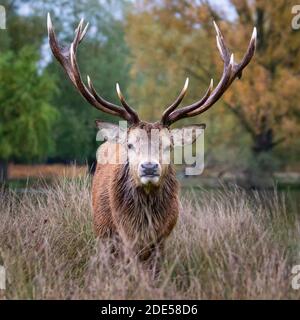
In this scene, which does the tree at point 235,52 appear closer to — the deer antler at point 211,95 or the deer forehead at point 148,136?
the deer antler at point 211,95

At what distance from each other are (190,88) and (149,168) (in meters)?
17.2

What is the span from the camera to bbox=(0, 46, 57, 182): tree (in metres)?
23.4

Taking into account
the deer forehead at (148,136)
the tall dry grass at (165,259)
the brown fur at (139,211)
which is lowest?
the tall dry grass at (165,259)

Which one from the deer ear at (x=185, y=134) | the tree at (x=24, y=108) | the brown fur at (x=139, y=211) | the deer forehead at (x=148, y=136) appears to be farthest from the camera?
the tree at (x=24, y=108)

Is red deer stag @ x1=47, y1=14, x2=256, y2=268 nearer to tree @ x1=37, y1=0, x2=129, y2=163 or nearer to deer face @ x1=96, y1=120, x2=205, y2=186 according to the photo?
deer face @ x1=96, y1=120, x2=205, y2=186

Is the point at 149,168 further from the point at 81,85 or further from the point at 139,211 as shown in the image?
the point at 81,85

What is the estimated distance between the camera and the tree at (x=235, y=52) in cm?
2097

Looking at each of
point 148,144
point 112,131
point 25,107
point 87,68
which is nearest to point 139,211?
point 148,144

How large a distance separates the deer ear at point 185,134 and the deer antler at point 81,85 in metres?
0.41

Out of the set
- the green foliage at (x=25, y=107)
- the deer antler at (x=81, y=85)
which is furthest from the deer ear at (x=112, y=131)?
the green foliage at (x=25, y=107)

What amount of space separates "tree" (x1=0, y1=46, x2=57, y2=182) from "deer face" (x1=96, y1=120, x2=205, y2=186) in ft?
57.1

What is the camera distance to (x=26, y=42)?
2689cm

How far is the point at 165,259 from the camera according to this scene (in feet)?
18.2
